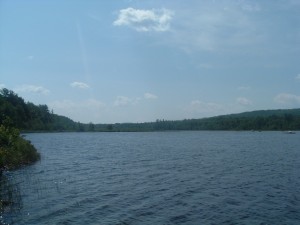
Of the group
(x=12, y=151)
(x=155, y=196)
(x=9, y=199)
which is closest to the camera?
(x=9, y=199)

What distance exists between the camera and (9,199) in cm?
2761

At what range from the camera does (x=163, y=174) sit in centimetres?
4303

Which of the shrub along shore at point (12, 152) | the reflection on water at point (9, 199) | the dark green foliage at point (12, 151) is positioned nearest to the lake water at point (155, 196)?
the reflection on water at point (9, 199)

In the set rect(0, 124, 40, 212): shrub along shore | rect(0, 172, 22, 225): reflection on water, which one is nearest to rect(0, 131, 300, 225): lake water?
rect(0, 172, 22, 225): reflection on water

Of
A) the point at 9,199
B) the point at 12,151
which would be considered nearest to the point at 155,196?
the point at 9,199

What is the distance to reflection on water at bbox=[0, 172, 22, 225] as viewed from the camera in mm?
22952

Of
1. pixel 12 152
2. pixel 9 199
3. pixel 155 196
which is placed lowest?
pixel 155 196

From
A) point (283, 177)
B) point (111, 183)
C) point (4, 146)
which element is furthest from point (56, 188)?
point (283, 177)

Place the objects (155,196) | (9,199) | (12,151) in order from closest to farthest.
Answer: (9,199) → (155,196) → (12,151)

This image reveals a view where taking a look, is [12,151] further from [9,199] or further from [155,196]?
[155,196]

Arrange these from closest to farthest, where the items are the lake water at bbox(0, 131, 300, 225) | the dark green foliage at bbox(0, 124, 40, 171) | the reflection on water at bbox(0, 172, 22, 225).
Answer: the reflection on water at bbox(0, 172, 22, 225) < the lake water at bbox(0, 131, 300, 225) < the dark green foliage at bbox(0, 124, 40, 171)

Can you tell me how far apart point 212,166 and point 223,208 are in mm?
25285

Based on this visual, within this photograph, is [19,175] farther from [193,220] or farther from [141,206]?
[193,220]

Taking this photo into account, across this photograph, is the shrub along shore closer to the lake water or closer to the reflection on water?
the lake water
